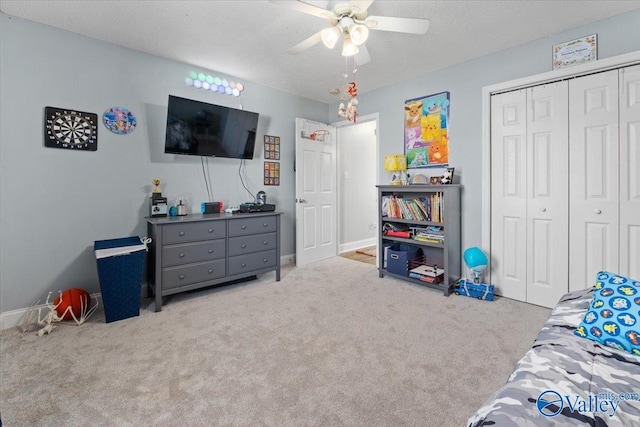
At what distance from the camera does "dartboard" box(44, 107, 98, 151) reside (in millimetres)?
2533

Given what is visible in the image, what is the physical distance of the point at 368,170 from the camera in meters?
5.50

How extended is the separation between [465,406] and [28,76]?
3860 mm

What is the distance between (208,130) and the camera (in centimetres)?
325

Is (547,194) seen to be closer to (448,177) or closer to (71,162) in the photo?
(448,177)

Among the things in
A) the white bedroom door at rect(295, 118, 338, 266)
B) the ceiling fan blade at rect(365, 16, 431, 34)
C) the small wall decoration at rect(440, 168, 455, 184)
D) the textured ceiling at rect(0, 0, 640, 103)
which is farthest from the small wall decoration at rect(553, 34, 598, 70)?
the white bedroom door at rect(295, 118, 338, 266)

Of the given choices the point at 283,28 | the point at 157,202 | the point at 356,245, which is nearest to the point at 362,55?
the point at 283,28

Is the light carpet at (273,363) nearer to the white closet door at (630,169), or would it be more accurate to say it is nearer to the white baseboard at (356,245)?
the white closet door at (630,169)

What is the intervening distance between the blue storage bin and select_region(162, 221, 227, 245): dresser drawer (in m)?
1.90

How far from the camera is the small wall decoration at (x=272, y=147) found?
404 cm

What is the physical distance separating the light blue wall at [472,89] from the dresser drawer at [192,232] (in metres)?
2.25

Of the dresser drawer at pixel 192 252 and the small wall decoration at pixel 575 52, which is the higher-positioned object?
the small wall decoration at pixel 575 52

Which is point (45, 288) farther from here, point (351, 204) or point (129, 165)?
point (351, 204)

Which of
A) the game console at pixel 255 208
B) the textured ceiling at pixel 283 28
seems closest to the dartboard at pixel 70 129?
the textured ceiling at pixel 283 28

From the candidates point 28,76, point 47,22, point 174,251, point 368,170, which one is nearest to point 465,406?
point 174,251
